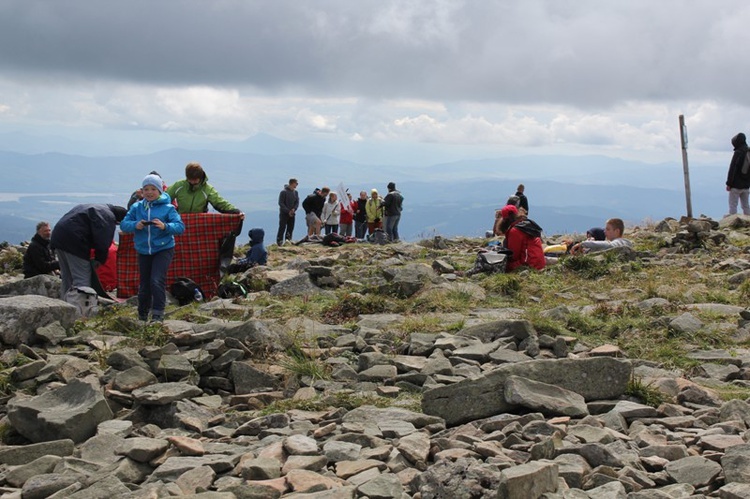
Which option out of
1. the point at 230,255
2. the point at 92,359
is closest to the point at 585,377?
the point at 92,359

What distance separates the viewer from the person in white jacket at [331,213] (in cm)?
2964

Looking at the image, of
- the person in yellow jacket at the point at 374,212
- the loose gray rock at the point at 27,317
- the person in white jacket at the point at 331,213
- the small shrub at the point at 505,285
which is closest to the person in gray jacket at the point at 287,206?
the person in white jacket at the point at 331,213

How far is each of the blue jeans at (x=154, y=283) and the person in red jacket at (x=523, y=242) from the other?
271 inches

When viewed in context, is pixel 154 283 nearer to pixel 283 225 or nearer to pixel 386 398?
pixel 386 398

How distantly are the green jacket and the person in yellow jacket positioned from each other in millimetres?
14205

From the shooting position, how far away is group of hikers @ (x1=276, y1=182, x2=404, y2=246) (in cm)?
2772

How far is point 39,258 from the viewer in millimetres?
17188

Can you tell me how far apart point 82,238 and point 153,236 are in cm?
174

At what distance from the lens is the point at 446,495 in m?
4.86

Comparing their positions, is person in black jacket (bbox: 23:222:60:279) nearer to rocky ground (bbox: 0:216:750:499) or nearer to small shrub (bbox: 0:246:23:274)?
small shrub (bbox: 0:246:23:274)

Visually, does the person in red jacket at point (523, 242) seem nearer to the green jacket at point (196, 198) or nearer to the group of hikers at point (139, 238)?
the group of hikers at point (139, 238)

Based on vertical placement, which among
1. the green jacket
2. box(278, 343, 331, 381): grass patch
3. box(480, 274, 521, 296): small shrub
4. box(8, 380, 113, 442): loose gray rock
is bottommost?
box(8, 380, 113, 442): loose gray rock

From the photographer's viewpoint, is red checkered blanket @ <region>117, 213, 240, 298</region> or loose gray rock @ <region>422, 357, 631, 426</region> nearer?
loose gray rock @ <region>422, 357, 631, 426</region>

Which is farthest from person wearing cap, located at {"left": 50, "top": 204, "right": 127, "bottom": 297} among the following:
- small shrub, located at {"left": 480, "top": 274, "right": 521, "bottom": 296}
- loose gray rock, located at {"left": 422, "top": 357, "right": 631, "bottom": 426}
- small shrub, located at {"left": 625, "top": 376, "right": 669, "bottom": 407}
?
small shrub, located at {"left": 625, "top": 376, "right": 669, "bottom": 407}
